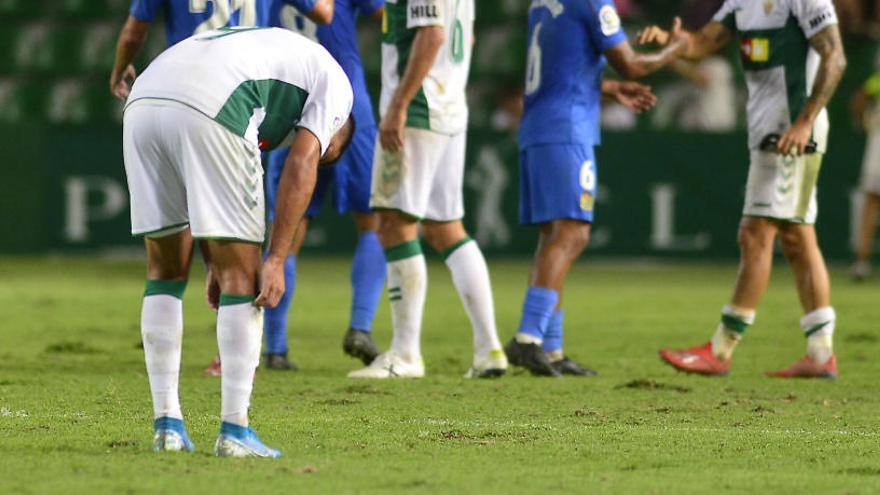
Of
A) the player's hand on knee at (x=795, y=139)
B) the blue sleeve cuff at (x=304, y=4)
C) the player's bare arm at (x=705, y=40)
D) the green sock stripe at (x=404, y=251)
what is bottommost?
the green sock stripe at (x=404, y=251)

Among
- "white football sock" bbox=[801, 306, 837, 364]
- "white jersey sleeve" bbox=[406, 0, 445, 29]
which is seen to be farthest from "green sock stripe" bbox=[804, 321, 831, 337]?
"white jersey sleeve" bbox=[406, 0, 445, 29]

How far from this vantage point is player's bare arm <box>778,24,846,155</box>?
7.82 m

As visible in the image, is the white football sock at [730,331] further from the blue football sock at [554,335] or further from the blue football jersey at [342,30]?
the blue football jersey at [342,30]

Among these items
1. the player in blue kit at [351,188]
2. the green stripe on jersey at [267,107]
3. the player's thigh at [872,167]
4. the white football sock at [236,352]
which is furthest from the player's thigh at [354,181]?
the player's thigh at [872,167]

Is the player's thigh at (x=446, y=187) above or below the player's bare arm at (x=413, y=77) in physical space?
below

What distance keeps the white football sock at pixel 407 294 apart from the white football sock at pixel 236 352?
2.81 m

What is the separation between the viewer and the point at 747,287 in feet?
26.9

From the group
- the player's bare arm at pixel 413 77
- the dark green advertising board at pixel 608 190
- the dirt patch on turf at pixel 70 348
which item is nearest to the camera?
the player's bare arm at pixel 413 77

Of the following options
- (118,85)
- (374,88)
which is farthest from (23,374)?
(374,88)

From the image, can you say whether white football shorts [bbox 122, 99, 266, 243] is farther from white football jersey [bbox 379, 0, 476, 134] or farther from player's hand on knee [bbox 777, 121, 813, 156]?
player's hand on knee [bbox 777, 121, 813, 156]

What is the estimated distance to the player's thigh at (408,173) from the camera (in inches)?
300

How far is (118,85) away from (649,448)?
338cm

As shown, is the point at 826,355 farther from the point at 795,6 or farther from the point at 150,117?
the point at 150,117

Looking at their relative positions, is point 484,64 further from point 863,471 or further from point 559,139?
point 863,471
